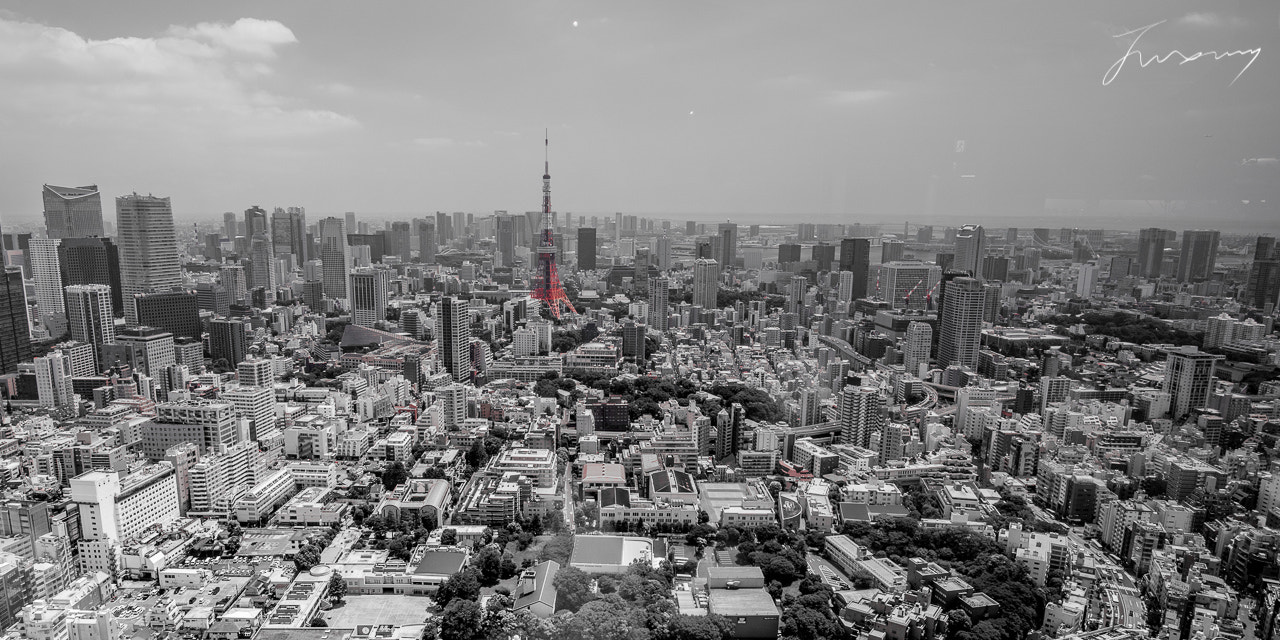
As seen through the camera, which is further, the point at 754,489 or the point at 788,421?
the point at 788,421

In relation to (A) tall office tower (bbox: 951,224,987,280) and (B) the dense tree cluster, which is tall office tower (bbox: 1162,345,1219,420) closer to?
(A) tall office tower (bbox: 951,224,987,280)

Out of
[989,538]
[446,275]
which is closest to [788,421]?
[989,538]

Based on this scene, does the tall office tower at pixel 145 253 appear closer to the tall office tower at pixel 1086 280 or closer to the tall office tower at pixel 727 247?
the tall office tower at pixel 727 247

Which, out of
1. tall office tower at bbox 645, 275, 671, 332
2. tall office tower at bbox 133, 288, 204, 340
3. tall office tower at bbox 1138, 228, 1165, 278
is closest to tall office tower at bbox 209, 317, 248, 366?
tall office tower at bbox 133, 288, 204, 340

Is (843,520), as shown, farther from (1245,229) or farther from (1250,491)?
(1245,229)

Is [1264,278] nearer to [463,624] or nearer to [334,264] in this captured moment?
[463,624]
